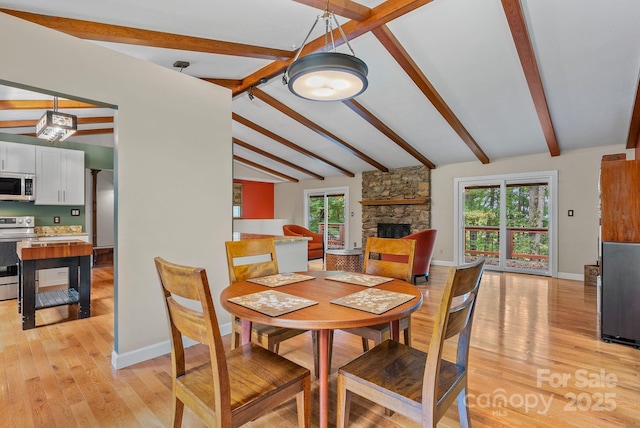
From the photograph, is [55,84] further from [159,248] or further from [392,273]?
[392,273]

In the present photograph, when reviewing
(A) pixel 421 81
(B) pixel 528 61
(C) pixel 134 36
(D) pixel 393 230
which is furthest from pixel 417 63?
(D) pixel 393 230

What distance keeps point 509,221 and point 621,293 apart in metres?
3.78

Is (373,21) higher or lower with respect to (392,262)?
higher

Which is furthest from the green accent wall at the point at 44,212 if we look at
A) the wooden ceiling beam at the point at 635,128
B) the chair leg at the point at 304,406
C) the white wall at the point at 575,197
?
the wooden ceiling beam at the point at 635,128

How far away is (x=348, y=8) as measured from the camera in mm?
2797

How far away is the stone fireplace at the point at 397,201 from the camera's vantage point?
24.4 feet

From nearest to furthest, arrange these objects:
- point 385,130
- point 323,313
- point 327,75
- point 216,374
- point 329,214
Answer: point 216,374 < point 323,313 < point 327,75 < point 385,130 < point 329,214

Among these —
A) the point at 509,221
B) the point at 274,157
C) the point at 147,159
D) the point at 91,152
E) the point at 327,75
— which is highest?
the point at 274,157

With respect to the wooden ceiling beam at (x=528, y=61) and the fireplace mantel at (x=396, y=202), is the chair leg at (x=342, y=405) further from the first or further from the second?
the fireplace mantel at (x=396, y=202)

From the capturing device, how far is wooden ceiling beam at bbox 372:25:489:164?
11.1 feet

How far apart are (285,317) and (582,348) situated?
9.49ft

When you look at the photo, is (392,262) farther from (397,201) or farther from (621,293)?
(397,201)

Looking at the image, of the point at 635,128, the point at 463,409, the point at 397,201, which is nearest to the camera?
the point at 463,409

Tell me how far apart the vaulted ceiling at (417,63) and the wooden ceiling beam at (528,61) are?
0.05 feet
